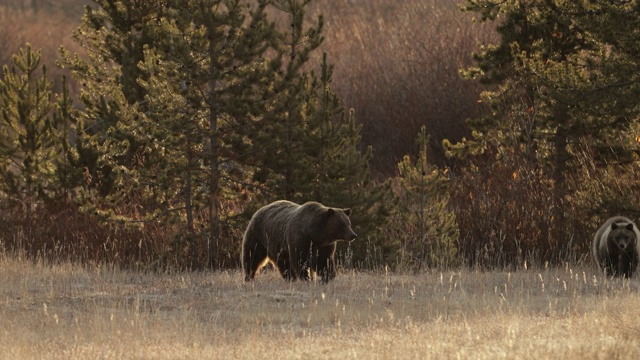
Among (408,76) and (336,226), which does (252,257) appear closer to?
(336,226)

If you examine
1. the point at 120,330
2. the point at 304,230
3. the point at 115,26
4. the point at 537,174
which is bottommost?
the point at 120,330

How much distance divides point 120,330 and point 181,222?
793 cm

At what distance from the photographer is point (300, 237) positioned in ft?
46.6

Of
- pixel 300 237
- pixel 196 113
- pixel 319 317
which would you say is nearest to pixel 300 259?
pixel 300 237

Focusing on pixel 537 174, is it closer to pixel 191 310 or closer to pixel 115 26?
pixel 115 26

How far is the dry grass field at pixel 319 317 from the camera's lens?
9.48 m

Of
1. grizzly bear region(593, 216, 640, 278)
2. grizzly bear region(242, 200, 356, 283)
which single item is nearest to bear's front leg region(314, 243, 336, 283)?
grizzly bear region(242, 200, 356, 283)

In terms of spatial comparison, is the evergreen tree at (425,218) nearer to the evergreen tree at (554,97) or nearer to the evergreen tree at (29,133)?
the evergreen tree at (554,97)

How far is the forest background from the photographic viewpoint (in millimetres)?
16922

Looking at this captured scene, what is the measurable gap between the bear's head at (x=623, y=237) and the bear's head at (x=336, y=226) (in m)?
4.13

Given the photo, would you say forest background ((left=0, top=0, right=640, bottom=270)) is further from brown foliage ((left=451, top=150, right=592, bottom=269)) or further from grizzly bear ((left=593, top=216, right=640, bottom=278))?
grizzly bear ((left=593, top=216, right=640, bottom=278))

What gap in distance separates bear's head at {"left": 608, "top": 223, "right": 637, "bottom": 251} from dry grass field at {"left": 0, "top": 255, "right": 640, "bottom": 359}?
598mm

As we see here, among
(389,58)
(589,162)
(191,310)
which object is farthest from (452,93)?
(191,310)

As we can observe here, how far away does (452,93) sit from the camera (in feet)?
97.8
